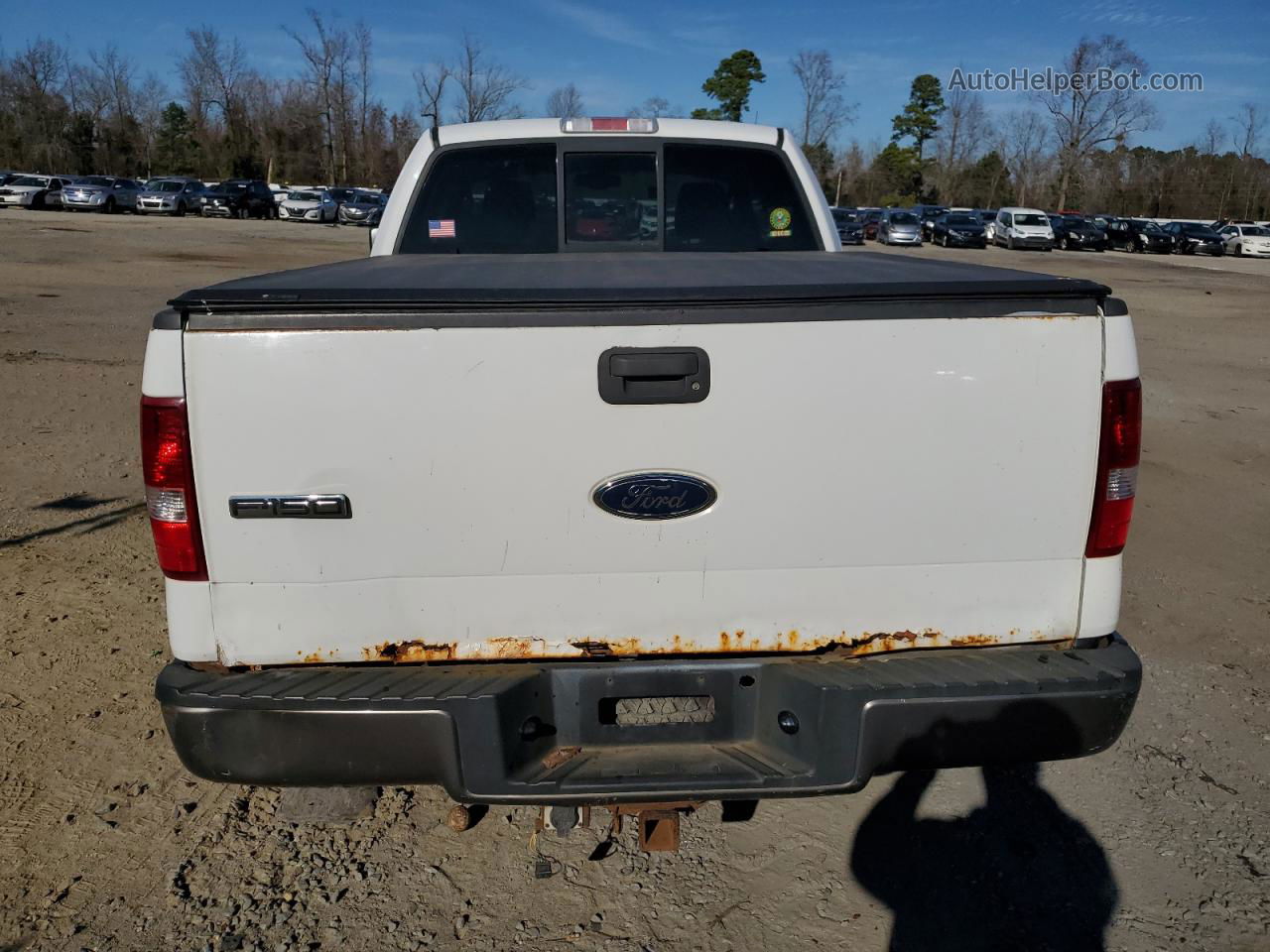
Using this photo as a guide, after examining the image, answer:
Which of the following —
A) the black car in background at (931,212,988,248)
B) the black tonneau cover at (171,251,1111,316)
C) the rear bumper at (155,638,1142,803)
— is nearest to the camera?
the black tonneau cover at (171,251,1111,316)

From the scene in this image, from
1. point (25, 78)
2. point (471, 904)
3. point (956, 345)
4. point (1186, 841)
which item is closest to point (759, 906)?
point (471, 904)

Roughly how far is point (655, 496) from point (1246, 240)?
1986 inches

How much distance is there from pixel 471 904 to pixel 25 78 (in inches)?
3700

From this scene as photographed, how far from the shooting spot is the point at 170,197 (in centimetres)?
4434

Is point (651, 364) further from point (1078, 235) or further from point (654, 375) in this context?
point (1078, 235)

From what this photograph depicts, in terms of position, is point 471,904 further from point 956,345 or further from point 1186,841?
point 1186,841

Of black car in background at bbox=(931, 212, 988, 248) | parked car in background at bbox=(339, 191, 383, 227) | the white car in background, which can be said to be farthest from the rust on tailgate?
the white car in background

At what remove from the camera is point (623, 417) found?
2215 millimetres

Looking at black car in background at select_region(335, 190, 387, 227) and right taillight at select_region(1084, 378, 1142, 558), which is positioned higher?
black car in background at select_region(335, 190, 387, 227)

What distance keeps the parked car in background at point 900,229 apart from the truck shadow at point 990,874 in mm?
41225

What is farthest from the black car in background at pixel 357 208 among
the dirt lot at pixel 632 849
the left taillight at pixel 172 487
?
the left taillight at pixel 172 487

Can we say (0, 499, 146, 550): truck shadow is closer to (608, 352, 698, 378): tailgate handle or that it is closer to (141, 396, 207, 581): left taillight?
(141, 396, 207, 581): left taillight

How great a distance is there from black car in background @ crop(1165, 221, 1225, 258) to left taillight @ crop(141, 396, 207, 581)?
50.2m

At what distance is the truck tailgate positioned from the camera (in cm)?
216
